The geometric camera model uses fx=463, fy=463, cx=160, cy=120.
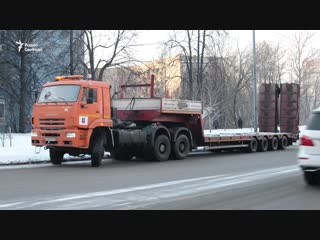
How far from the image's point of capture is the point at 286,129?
27.1 m

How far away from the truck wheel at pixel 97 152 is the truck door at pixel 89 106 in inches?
29.8

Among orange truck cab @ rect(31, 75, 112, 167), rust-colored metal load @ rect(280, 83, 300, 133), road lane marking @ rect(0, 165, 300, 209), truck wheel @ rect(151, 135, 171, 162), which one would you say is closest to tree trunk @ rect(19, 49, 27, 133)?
rust-colored metal load @ rect(280, 83, 300, 133)

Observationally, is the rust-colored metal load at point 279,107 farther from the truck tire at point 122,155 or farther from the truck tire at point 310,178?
the truck tire at point 310,178

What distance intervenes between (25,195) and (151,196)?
2.67m

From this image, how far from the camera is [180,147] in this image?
1972 cm

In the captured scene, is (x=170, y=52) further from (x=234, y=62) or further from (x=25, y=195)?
(x=25, y=195)

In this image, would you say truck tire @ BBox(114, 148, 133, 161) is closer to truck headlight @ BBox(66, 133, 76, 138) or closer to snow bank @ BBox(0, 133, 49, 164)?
snow bank @ BBox(0, 133, 49, 164)

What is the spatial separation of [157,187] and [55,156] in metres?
6.79

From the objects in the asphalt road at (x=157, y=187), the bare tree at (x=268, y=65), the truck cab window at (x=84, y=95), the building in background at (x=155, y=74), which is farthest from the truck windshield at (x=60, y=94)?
the bare tree at (x=268, y=65)

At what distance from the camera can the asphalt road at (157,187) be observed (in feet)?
28.9

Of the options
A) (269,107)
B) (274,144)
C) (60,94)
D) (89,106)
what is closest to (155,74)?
(269,107)

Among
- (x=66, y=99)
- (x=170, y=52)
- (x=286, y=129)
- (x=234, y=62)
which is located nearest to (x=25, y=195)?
Answer: (x=66, y=99)

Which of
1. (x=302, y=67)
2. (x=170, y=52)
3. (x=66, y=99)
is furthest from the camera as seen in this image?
(x=302, y=67)

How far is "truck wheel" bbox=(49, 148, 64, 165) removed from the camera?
54.5 feet
